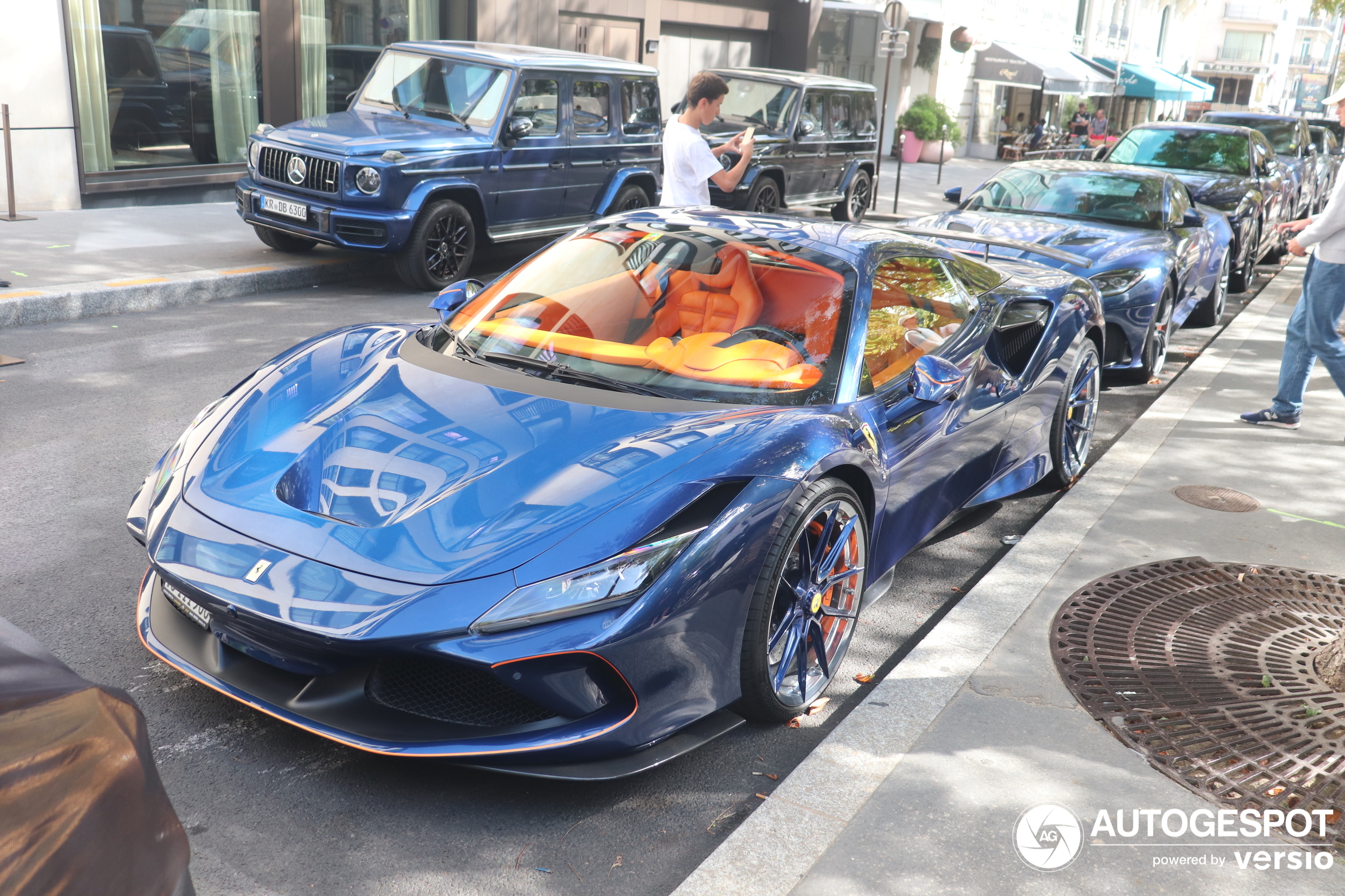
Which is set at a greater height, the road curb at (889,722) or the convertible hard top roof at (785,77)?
the convertible hard top roof at (785,77)

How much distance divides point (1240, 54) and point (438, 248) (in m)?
85.5

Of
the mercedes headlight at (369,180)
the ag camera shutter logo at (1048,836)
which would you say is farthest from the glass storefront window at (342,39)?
the ag camera shutter logo at (1048,836)

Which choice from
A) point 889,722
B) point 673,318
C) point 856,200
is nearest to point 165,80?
point 856,200

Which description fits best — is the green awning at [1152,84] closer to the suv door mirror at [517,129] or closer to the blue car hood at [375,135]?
the suv door mirror at [517,129]

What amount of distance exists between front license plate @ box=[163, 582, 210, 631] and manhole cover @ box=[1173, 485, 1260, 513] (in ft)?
13.7

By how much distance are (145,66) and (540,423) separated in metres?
11.3

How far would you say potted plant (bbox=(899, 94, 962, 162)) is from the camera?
2742 cm

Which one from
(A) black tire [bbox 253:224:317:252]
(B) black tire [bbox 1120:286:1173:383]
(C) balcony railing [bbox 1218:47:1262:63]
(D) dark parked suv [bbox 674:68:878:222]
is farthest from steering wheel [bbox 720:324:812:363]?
(C) balcony railing [bbox 1218:47:1262:63]

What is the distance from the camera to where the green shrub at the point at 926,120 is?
1079 inches

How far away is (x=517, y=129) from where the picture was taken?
381 inches

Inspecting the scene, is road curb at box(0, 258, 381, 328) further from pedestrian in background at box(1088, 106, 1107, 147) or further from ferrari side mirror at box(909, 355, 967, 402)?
pedestrian in background at box(1088, 106, 1107, 147)

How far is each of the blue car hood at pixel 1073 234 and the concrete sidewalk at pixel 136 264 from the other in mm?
5062

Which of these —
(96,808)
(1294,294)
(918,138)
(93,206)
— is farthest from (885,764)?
(918,138)

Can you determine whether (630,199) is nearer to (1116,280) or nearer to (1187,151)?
(1116,280)
